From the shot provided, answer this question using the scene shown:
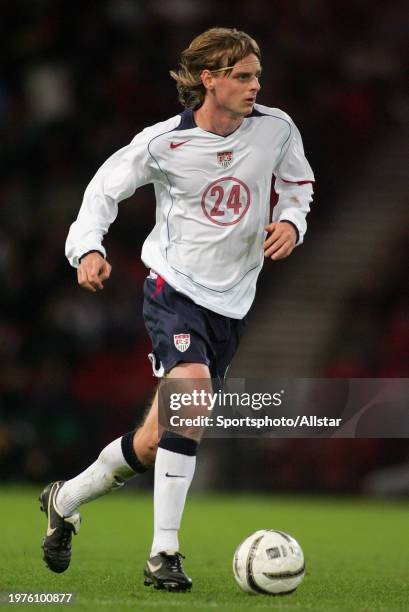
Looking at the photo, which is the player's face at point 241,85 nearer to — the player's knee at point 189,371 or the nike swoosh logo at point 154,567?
the player's knee at point 189,371

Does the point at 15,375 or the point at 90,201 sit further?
the point at 15,375

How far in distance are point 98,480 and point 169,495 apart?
19.4 inches

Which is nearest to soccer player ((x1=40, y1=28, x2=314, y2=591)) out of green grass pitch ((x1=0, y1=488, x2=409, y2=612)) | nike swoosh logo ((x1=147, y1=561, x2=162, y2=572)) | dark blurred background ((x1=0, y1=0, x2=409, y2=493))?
nike swoosh logo ((x1=147, y1=561, x2=162, y2=572))

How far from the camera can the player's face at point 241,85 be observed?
17.2 feet

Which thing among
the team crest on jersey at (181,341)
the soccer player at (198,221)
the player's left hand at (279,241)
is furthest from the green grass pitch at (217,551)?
the player's left hand at (279,241)

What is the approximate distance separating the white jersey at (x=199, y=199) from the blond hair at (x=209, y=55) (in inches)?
4.2

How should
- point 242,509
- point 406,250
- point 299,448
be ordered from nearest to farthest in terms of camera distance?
point 242,509 → point 299,448 → point 406,250

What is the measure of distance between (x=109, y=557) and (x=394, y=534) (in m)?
2.55

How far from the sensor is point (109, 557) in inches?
255

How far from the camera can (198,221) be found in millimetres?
5316

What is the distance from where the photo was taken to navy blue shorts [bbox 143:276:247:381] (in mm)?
5121

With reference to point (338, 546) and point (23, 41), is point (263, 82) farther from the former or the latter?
point (338, 546)

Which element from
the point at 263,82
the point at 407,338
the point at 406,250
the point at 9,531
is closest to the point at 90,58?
the point at 263,82

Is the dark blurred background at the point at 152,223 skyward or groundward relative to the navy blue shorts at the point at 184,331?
groundward
